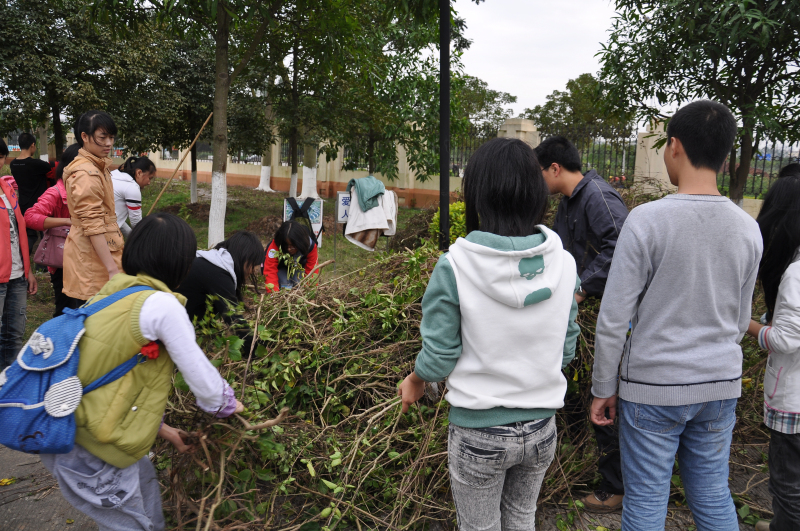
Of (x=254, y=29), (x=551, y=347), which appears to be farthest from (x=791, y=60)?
(x=254, y=29)

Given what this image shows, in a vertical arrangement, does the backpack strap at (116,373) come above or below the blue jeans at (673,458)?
above

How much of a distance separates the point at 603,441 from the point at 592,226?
0.99 m

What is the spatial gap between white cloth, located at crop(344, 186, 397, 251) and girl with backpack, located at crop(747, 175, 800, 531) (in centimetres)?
523

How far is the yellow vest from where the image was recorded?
67.2 inches

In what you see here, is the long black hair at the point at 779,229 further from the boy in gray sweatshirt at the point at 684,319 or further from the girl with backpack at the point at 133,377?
the girl with backpack at the point at 133,377

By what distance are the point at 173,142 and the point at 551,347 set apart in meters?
14.6

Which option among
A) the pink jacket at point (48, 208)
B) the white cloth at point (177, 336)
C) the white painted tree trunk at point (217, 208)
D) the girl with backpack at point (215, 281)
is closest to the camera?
the white cloth at point (177, 336)

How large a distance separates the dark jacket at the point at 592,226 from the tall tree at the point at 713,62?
3.22 meters

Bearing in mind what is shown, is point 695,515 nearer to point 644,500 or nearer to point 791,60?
point 644,500

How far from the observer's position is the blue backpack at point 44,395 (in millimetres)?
1653

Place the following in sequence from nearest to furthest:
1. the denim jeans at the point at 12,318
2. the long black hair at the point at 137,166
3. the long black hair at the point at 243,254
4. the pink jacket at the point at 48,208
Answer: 1. the long black hair at the point at 243,254
2. the denim jeans at the point at 12,318
3. the pink jacket at the point at 48,208
4. the long black hair at the point at 137,166

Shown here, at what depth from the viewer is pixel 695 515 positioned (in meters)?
2.04

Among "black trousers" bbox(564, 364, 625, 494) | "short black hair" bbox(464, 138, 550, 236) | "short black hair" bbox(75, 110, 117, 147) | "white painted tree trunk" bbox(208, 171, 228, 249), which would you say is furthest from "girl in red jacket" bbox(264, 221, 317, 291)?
"white painted tree trunk" bbox(208, 171, 228, 249)

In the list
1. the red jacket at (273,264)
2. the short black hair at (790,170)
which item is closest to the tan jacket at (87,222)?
the red jacket at (273,264)
